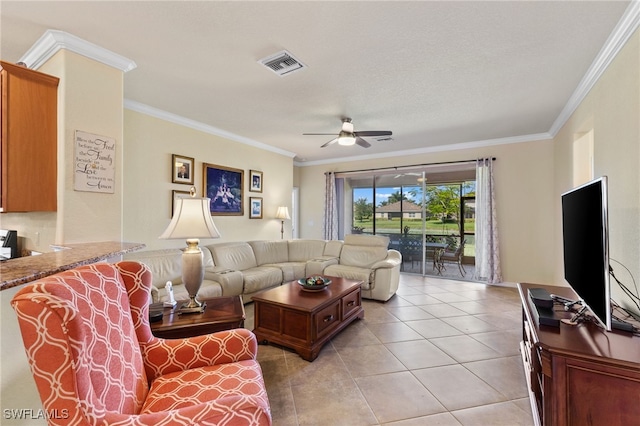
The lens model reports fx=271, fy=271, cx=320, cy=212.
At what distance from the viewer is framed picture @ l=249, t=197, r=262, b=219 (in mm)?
5105

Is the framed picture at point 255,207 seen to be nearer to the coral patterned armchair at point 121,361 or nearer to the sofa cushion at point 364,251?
the sofa cushion at point 364,251

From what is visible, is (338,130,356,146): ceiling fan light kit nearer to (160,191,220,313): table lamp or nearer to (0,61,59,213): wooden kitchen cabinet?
(160,191,220,313): table lamp

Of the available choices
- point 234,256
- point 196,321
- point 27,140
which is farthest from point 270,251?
point 27,140

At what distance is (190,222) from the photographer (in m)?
1.96

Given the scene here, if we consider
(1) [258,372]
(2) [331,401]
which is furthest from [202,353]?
(2) [331,401]

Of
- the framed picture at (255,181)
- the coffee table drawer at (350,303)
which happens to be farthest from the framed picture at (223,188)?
the coffee table drawer at (350,303)

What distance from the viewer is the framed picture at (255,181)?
5102 millimetres

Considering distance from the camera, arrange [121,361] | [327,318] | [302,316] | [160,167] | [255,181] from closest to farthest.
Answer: [121,361] → [302,316] → [327,318] → [160,167] → [255,181]

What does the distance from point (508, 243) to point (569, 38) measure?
3.69 meters

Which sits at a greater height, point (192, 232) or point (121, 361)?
point (192, 232)

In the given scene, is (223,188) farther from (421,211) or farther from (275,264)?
(421,211)

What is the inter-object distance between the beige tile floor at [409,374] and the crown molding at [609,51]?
259cm

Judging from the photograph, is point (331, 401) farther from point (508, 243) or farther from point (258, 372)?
point (508, 243)

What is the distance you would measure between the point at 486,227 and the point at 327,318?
375 centimetres
